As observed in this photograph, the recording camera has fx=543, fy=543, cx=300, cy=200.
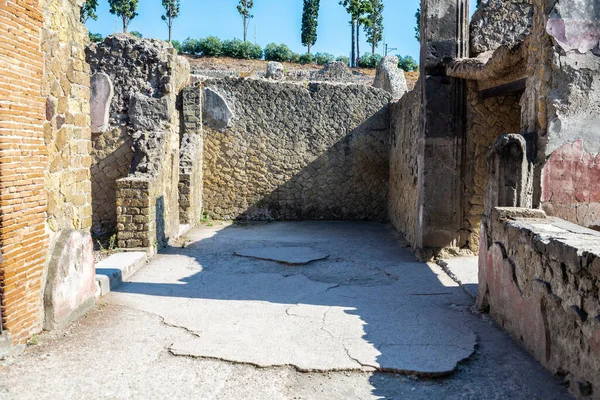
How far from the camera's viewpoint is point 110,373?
340 cm

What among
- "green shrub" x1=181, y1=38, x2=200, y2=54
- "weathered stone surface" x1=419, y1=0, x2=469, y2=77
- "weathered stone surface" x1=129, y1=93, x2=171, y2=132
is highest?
"green shrub" x1=181, y1=38, x2=200, y2=54

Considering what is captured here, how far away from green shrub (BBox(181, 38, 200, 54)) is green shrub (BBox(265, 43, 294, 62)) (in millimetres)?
4795

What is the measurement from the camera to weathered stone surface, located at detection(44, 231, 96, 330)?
405 centimetres

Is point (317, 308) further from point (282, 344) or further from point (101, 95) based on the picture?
point (101, 95)

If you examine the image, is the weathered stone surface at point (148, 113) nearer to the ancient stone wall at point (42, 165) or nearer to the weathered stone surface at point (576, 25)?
the ancient stone wall at point (42, 165)

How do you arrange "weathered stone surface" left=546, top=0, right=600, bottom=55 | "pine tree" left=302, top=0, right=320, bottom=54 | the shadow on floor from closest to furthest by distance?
the shadow on floor → "weathered stone surface" left=546, top=0, right=600, bottom=55 → "pine tree" left=302, top=0, right=320, bottom=54

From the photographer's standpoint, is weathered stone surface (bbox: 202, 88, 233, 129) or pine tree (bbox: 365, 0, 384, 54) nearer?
weathered stone surface (bbox: 202, 88, 233, 129)

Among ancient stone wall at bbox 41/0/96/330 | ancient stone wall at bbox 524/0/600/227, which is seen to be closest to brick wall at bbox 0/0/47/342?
ancient stone wall at bbox 41/0/96/330

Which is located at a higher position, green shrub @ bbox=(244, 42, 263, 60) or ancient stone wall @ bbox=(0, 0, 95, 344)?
green shrub @ bbox=(244, 42, 263, 60)

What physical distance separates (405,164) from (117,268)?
4921 mm

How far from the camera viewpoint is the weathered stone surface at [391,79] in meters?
14.2

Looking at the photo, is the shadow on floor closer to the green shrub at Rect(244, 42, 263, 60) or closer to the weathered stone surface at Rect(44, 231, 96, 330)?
the weathered stone surface at Rect(44, 231, 96, 330)

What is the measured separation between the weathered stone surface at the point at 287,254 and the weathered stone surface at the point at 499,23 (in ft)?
11.2

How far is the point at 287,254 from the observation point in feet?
24.2
